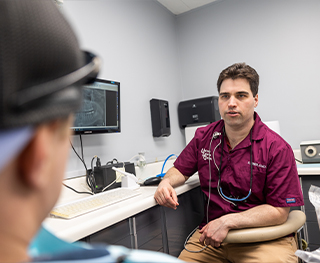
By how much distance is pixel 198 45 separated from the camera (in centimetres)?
334

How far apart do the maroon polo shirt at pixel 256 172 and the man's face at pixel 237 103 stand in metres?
0.08

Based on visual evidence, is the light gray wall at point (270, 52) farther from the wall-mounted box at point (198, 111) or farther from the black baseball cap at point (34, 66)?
the black baseball cap at point (34, 66)

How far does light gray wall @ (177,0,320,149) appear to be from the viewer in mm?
2744

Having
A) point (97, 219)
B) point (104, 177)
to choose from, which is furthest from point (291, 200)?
point (104, 177)

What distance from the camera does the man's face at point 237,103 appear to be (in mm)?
1629

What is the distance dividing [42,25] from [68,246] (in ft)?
0.86

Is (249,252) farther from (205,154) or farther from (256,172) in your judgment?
(205,154)

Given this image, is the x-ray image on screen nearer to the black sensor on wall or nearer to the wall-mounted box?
the black sensor on wall

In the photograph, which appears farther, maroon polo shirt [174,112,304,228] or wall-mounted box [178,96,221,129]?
wall-mounted box [178,96,221,129]

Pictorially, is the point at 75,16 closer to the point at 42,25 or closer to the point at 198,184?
the point at 198,184

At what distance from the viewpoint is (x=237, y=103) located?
1646mm

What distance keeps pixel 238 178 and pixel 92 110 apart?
102 centimetres

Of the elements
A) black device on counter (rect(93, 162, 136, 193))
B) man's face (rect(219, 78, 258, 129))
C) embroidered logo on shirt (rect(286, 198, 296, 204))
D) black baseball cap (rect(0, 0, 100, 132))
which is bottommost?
embroidered logo on shirt (rect(286, 198, 296, 204))

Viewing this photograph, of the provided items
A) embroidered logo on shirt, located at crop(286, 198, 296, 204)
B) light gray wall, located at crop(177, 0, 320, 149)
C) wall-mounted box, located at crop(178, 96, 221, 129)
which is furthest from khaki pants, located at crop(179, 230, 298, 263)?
light gray wall, located at crop(177, 0, 320, 149)
